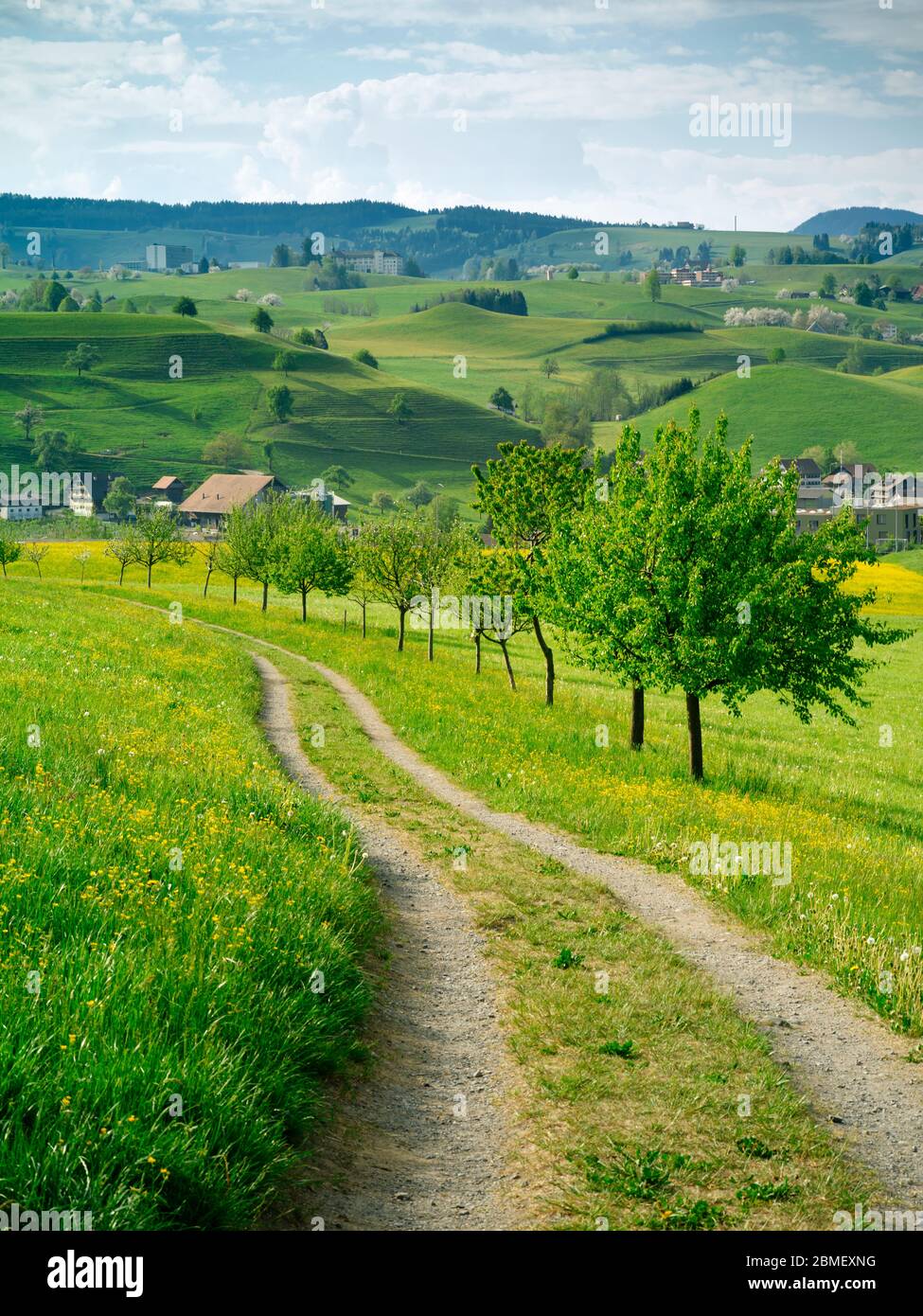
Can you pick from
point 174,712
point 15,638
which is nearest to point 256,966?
point 174,712

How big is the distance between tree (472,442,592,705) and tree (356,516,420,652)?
15.4m

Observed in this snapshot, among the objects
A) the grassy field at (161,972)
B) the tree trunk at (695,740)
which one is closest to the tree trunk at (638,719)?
the tree trunk at (695,740)

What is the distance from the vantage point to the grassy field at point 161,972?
6.72m

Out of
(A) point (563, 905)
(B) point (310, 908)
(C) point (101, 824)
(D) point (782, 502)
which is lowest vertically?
(A) point (563, 905)

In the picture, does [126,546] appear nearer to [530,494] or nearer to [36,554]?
[36,554]

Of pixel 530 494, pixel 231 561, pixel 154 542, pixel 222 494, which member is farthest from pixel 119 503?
pixel 530 494

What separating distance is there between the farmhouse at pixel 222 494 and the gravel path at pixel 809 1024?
159657mm

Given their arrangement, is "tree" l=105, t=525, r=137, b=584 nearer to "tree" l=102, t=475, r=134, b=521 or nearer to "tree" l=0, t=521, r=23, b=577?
"tree" l=0, t=521, r=23, b=577

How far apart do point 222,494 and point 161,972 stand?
174 metres

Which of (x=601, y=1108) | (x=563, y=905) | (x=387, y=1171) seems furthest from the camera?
(x=563, y=905)

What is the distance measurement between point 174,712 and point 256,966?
13088 mm

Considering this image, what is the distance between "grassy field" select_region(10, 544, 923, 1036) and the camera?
1362 cm

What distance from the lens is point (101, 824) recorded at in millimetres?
11992
